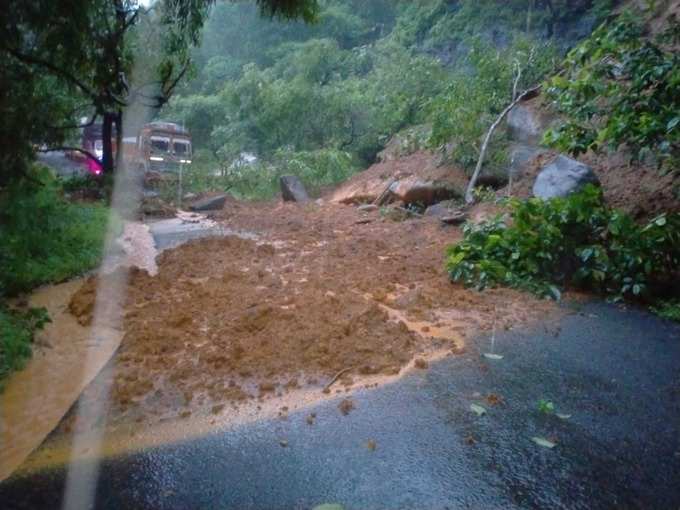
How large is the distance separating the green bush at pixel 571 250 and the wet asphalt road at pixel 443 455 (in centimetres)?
216

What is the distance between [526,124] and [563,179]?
4.42m

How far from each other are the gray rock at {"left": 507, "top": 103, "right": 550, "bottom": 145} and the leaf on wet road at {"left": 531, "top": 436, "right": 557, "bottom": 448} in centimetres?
961

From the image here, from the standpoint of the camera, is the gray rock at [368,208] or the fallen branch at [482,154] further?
the gray rock at [368,208]

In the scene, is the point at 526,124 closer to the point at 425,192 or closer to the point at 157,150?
the point at 425,192

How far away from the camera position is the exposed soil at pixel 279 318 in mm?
4648

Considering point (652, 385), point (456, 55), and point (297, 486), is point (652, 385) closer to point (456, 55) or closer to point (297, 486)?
point (297, 486)

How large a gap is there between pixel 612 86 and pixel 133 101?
31.8 feet

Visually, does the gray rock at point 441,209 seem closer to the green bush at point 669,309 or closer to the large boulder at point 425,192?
the large boulder at point 425,192

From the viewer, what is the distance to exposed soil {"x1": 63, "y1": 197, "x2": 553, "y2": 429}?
15.3 feet

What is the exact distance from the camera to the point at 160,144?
18.9m

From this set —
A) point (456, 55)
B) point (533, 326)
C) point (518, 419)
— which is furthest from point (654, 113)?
point (456, 55)

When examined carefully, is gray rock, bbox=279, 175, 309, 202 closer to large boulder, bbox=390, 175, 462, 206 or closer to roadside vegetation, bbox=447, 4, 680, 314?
large boulder, bbox=390, 175, 462, 206

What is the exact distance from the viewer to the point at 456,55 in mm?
19562

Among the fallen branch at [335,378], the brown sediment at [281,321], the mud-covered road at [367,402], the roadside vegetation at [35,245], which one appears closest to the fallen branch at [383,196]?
the brown sediment at [281,321]
